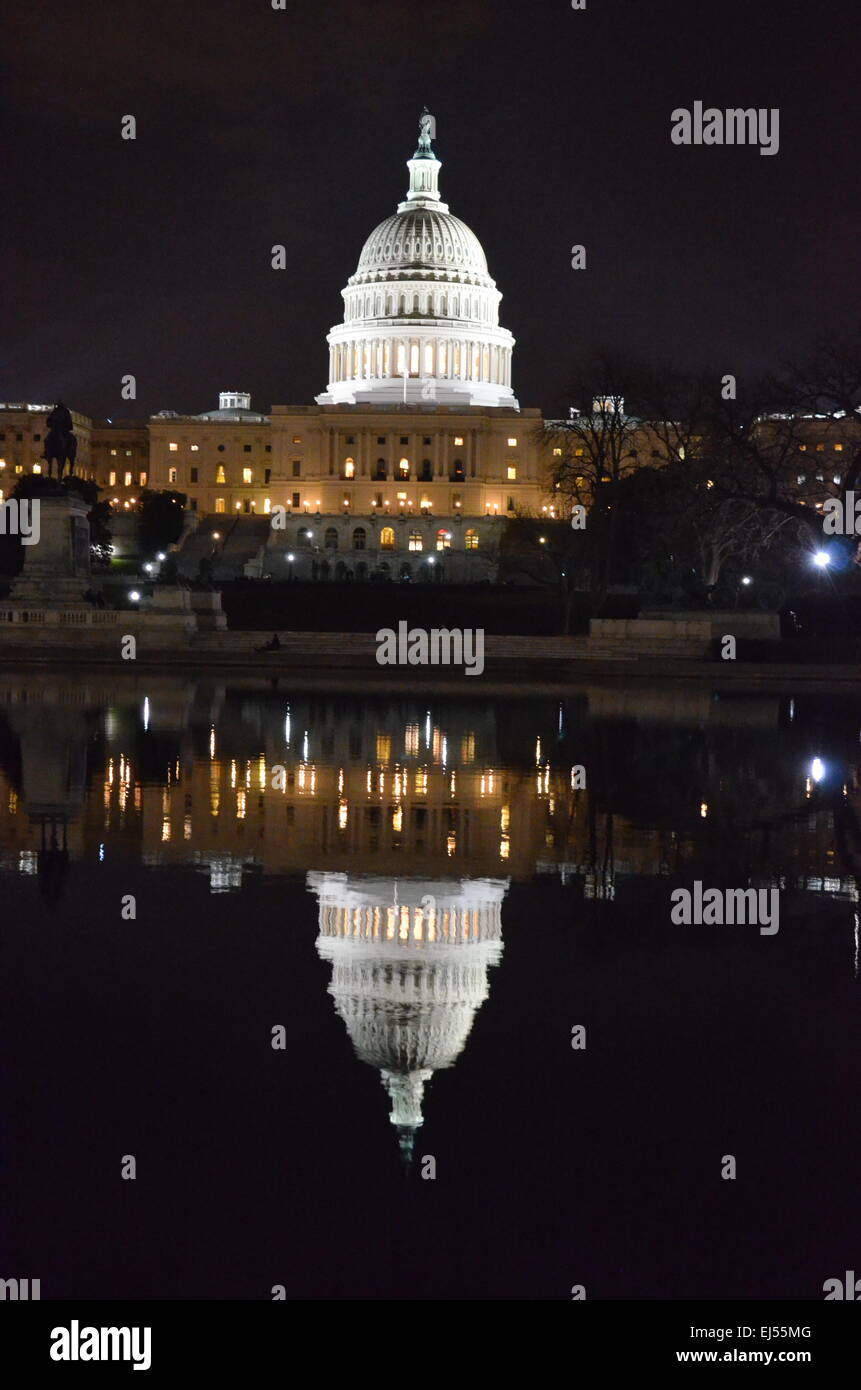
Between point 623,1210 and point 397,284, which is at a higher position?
point 397,284

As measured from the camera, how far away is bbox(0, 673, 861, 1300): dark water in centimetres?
848

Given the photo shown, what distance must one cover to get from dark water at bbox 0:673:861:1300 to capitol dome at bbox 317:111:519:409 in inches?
5278

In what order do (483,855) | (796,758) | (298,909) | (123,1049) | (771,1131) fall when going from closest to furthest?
(771,1131), (123,1049), (298,909), (483,855), (796,758)

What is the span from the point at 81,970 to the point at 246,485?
473ft

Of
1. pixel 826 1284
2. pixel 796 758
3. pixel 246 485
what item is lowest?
pixel 826 1284

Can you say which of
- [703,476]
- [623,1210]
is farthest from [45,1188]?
[703,476]

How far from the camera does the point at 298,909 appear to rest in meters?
15.2

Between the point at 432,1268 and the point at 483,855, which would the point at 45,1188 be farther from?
the point at 483,855

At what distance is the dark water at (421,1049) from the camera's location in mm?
8477

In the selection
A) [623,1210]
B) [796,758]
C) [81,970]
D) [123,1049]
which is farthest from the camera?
[796,758]
